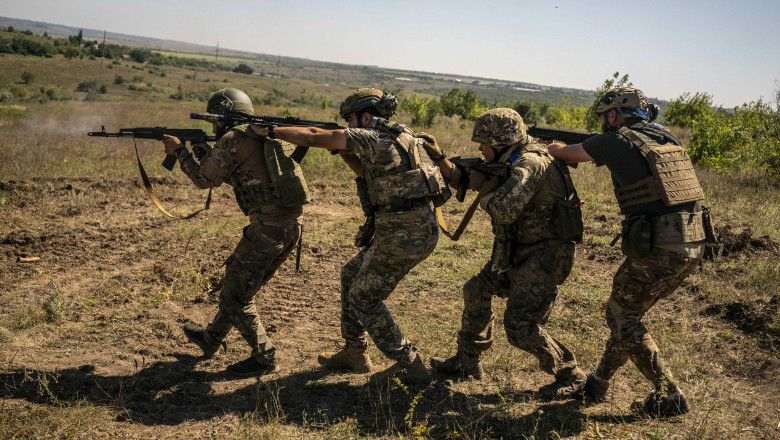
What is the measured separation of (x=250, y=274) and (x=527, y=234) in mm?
2336

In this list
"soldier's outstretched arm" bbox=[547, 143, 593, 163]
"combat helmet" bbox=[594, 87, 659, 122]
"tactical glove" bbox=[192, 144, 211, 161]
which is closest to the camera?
"soldier's outstretched arm" bbox=[547, 143, 593, 163]

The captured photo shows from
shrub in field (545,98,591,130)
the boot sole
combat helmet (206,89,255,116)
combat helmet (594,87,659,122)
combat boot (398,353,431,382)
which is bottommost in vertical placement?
the boot sole

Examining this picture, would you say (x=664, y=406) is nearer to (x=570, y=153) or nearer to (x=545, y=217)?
(x=545, y=217)

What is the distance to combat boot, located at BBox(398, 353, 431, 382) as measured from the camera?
170 inches

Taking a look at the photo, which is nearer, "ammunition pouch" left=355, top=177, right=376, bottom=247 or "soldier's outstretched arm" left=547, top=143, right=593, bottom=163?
"soldier's outstretched arm" left=547, top=143, right=593, bottom=163

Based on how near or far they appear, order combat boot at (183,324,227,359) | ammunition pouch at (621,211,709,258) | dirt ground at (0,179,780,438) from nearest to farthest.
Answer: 1. ammunition pouch at (621,211,709,258)
2. dirt ground at (0,179,780,438)
3. combat boot at (183,324,227,359)

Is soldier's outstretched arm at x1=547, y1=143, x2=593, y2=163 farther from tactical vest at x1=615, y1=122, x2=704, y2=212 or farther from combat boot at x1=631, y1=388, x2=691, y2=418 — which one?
combat boot at x1=631, y1=388, x2=691, y2=418

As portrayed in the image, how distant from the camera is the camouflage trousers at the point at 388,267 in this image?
4.02 meters

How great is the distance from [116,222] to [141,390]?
542 cm

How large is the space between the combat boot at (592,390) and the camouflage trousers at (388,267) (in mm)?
1362

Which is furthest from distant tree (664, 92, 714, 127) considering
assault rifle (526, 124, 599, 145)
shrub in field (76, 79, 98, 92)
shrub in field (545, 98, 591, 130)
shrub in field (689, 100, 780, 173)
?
shrub in field (76, 79, 98, 92)

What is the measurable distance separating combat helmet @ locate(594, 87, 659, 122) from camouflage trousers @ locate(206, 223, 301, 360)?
111 inches

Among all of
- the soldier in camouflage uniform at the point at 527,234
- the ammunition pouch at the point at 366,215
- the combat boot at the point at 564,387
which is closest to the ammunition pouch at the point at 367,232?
the ammunition pouch at the point at 366,215

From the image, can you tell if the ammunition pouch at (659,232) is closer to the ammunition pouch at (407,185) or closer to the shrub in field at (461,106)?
the ammunition pouch at (407,185)
